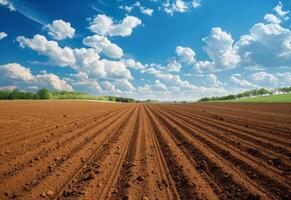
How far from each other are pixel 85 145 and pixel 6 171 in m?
2.97

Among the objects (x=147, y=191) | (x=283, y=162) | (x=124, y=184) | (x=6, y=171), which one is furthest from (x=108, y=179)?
(x=283, y=162)

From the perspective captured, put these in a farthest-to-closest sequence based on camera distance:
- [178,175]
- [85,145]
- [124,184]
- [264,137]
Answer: [264,137], [85,145], [178,175], [124,184]

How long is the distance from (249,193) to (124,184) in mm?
2530

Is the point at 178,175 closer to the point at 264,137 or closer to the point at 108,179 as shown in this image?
the point at 108,179

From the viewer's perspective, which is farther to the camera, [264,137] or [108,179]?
[264,137]

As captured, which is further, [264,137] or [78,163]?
[264,137]

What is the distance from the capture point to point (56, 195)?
13.5ft

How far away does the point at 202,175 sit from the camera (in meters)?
5.09

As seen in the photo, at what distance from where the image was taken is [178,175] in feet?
16.7

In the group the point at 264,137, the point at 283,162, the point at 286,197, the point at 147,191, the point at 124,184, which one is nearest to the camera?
the point at 286,197

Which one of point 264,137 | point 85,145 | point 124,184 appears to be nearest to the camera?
point 124,184

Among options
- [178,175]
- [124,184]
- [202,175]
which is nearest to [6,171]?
[124,184]

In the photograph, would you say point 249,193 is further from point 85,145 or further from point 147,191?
point 85,145

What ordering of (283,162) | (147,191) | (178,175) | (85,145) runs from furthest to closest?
(85,145) < (283,162) < (178,175) < (147,191)
